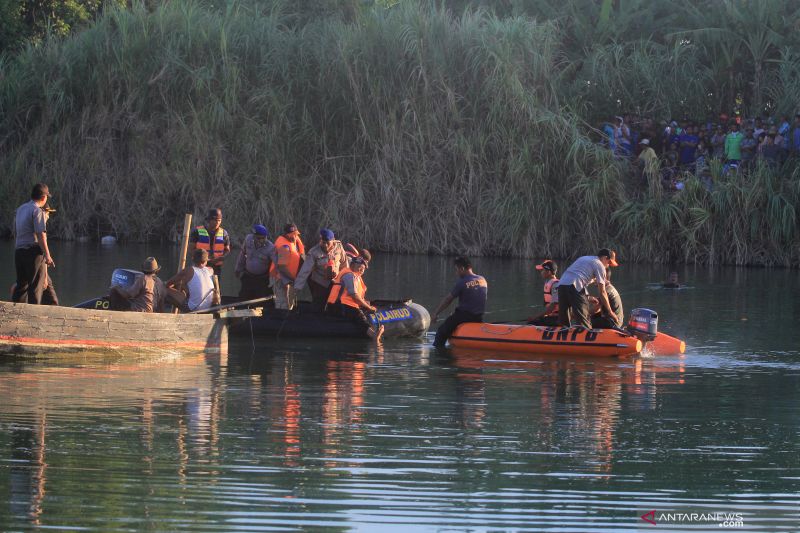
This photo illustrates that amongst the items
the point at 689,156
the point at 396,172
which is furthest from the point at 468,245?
the point at 689,156

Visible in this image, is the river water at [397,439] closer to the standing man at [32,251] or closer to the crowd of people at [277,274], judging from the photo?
the crowd of people at [277,274]

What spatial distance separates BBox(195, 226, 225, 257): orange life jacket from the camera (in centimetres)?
1838

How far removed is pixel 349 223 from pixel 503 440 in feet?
69.8

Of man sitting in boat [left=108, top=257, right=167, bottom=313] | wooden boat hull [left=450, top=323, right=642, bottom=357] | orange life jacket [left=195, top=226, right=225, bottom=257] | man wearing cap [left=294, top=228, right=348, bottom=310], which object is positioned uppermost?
orange life jacket [left=195, top=226, right=225, bottom=257]

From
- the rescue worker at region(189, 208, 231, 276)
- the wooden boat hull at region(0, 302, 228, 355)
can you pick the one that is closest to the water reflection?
the wooden boat hull at region(0, 302, 228, 355)

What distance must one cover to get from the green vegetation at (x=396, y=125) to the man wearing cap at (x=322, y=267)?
43.4 feet

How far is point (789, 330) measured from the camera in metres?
20.6

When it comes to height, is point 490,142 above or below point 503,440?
above

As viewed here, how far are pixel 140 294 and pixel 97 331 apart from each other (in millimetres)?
1038

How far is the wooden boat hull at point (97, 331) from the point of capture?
574 inches

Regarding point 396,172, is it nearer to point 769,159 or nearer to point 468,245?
point 468,245

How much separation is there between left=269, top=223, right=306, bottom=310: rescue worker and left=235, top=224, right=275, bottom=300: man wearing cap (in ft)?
0.41

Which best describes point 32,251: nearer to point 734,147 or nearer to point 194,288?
point 194,288

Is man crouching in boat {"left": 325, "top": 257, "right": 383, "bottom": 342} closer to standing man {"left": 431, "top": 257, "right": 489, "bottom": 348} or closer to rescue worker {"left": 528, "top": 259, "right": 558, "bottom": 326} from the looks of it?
standing man {"left": 431, "top": 257, "right": 489, "bottom": 348}
